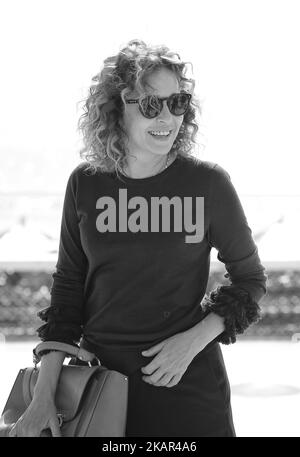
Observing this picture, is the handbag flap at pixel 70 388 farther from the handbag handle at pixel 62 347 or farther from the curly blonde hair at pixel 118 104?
the curly blonde hair at pixel 118 104

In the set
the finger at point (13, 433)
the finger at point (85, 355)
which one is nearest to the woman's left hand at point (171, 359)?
the finger at point (85, 355)

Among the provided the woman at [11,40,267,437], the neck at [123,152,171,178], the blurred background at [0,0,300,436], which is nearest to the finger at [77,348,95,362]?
the woman at [11,40,267,437]

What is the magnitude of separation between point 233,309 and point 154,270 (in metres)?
0.16

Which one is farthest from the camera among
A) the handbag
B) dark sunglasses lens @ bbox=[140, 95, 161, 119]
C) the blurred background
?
the blurred background

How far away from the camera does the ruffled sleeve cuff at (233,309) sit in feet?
4.76

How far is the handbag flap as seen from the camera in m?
1.38

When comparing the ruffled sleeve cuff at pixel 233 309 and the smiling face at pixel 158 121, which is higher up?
the smiling face at pixel 158 121

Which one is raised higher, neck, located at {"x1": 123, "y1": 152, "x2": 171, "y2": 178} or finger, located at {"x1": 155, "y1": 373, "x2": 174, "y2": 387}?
neck, located at {"x1": 123, "y1": 152, "x2": 171, "y2": 178}

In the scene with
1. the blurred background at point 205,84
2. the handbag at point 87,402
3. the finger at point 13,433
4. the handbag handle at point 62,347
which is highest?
the blurred background at point 205,84

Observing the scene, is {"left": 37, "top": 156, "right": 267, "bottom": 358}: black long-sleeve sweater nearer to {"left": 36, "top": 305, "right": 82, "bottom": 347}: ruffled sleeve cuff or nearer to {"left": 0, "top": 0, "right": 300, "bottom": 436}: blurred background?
{"left": 36, "top": 305, "right": 82, "bottom": 347}: ruffled sleeve cuff

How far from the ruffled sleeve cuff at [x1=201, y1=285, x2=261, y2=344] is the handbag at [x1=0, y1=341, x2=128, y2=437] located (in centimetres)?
22

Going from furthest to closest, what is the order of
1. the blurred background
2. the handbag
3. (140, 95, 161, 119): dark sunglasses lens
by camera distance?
1. the blurred background
2. (140, 95, 161, 119): dark sunglasses lens
3. the handbag
